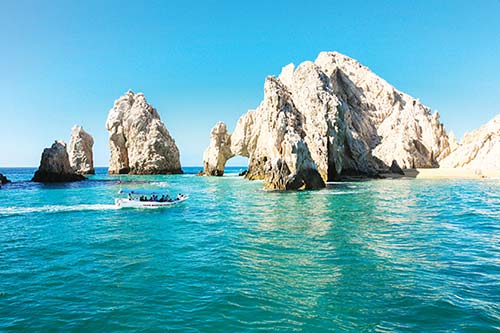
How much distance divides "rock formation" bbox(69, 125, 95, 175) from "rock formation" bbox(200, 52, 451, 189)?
45726mm

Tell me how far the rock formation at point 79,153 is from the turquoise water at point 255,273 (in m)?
98.1

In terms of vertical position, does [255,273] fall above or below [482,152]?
below

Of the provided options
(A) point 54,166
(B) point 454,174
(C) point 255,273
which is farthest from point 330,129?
(A) point 54,166

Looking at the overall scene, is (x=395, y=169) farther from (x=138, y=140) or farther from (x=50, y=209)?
(x=138, y=140)

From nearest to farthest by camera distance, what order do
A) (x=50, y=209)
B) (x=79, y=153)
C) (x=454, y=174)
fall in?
(x=50, y=209)
(x=454, y=174)
(x=79, y=153)

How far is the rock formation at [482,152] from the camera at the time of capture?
7906 centimetres

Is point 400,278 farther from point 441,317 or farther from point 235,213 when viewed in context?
point 235,213

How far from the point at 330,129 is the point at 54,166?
61.3 m

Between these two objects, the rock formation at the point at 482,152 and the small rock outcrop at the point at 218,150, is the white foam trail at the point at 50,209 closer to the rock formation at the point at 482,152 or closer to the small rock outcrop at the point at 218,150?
the small rock outcrop at the point at 218,150

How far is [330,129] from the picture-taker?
65312mm

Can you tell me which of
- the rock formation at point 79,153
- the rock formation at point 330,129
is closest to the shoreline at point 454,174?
the rock formation at point 330,129

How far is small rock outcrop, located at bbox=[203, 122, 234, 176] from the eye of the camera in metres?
102

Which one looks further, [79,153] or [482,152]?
[79,153]

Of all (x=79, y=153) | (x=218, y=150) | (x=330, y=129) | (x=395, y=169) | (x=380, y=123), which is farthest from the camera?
(x=79, y=153)
